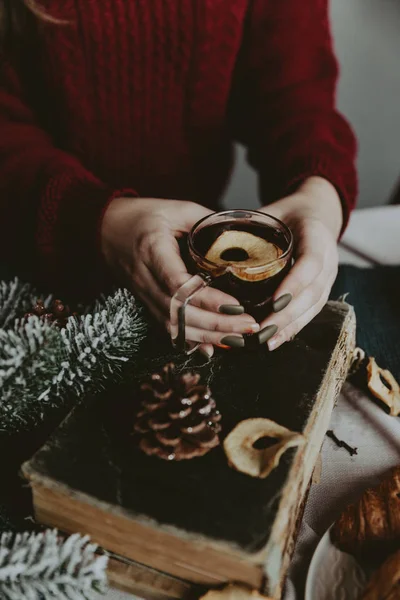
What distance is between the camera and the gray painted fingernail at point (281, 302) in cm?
60

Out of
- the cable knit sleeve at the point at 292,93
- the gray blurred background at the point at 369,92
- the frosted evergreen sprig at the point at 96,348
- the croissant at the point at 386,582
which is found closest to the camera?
the croissant at the point at 386,582

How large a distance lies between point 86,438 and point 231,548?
164 mm

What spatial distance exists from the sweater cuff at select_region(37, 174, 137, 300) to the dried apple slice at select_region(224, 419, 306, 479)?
0.36 meters

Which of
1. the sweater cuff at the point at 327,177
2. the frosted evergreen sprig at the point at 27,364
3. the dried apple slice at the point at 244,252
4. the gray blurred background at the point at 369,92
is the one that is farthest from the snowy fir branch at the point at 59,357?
the gray blurred background at the point at 369,92

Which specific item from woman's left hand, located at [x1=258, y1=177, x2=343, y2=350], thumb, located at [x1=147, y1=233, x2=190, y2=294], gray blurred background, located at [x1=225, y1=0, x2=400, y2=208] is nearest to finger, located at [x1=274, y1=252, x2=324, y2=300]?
woman's left hand, located at [x1=258, y1=177, x2=343, y2=350]

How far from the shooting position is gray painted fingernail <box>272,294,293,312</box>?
595 mm

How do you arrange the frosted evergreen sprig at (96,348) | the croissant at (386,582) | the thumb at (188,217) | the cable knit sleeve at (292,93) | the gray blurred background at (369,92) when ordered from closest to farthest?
the croissant at (386,582)
the frosted evergreen sprig at (96,348)
the thumb at (188,217)
the cable knit sleeve at (292,93)
the gray blurred background at (369,92)

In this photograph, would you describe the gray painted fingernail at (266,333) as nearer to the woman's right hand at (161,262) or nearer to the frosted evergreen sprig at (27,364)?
the woman's right hand at (161,262)

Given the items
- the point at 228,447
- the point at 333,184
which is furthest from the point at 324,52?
the point at 228,447

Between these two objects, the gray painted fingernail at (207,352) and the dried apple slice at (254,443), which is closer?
the dried apple slice at (254,443)

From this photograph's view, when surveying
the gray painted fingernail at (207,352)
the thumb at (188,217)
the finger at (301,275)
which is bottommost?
the gray painted fingernail at (207,352)

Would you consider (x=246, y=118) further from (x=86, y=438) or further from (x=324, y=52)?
(x=86, y=438)

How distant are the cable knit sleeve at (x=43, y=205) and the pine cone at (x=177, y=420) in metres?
0.32

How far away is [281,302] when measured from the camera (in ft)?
1.96
